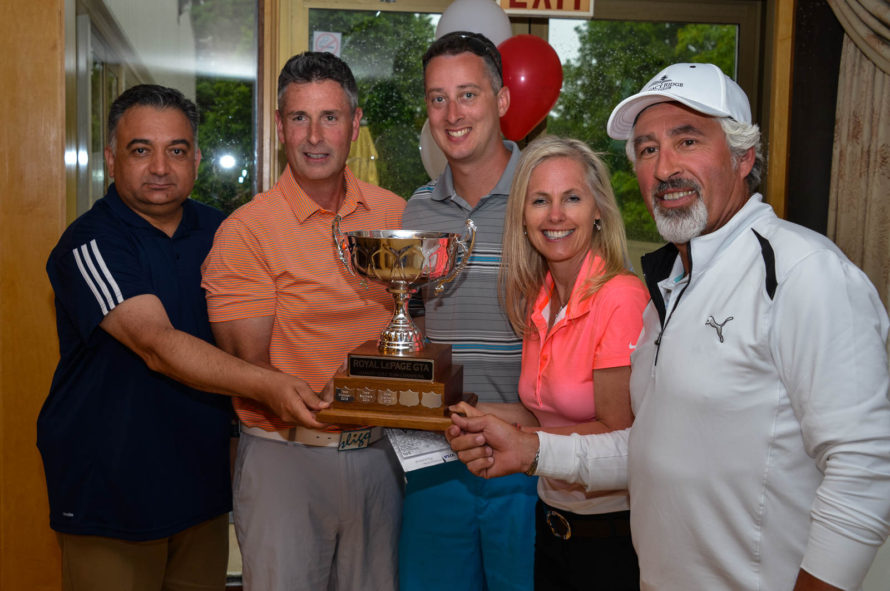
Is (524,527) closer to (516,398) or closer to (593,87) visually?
(516,398)

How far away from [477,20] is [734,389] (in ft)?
6.83

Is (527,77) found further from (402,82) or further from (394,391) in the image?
(394,391)

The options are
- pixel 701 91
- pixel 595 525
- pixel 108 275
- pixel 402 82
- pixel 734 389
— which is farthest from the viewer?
pixel 402 82

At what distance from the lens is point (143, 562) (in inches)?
81.8

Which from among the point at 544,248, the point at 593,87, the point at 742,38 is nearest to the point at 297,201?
the point at 544,248

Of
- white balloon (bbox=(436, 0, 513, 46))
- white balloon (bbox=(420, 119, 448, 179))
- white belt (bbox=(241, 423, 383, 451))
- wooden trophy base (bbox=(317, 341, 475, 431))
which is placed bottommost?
white belt (bbox=(241, 423, 383, 451))

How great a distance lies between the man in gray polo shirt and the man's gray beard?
2.05 feet

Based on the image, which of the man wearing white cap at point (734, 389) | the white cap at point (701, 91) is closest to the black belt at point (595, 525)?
the man wearing white cap at point (734, 389)

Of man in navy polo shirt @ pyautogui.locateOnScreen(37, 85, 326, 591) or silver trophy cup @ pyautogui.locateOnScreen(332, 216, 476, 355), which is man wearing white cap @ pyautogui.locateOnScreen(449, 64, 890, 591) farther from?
man in navy polo shirt @ pyautogui.locateOnScreen(37, 85, 326, 591)

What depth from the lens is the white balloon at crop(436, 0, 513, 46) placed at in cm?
285

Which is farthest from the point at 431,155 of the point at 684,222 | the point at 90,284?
the point at 684,222

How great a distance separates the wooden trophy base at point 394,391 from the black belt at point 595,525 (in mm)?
355

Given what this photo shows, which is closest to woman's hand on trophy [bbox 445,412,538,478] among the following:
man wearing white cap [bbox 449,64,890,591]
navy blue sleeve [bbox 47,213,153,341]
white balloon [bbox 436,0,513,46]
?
man wearing white cap [bbox 449,64,890,591]

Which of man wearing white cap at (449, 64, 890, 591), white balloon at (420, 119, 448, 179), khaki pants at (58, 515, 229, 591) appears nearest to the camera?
man wearing white cap at (449, 64, 890, 591)
